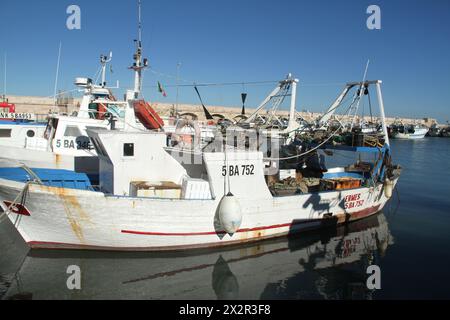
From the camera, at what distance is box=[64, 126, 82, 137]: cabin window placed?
53.1 feet

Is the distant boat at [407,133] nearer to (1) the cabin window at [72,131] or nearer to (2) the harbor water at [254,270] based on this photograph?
(2) the harbor water at [254,270]

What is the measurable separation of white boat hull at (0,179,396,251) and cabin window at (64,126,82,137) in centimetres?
669

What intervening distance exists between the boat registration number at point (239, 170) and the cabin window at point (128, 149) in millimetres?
2970

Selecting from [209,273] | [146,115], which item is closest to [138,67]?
[146,115]

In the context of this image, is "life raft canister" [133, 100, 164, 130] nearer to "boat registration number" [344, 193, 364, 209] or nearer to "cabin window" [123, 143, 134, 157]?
"cabin window" [123, 143, 134, 157]

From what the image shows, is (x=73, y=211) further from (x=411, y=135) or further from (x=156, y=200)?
(x=411, y=135)

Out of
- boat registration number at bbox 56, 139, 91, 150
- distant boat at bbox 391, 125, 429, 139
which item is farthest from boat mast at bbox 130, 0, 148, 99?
distant boat at bbox 391, 125, 429, 139

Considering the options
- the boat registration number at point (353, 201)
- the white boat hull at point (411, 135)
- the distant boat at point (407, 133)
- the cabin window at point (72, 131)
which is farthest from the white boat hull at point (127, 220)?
the distant boat at point (407, 133)

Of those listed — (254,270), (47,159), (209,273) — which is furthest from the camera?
(47,159)

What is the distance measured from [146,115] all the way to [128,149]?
1390mm

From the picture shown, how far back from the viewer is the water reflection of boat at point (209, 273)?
870 centimetres

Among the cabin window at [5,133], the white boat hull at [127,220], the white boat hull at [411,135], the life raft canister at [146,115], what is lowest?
the white boat hull at [127,220]

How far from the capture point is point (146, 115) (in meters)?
11.5

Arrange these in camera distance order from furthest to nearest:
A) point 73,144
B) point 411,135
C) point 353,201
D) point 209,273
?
point 411,135, point 73,144, point 353,201, point 209,273
